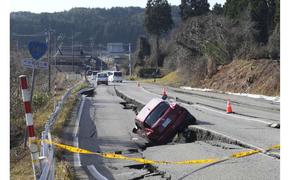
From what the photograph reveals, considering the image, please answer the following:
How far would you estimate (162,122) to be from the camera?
45.2ft

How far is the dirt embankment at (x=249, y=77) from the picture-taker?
3631cm

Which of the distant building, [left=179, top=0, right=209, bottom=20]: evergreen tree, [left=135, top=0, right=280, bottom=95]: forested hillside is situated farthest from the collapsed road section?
the distant building

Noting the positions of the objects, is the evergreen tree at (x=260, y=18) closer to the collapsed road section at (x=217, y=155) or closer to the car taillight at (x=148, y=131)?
the car taillight at (x=148, y=131)

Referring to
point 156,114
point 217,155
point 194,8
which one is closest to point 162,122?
point 156,114

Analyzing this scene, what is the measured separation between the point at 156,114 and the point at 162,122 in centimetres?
41

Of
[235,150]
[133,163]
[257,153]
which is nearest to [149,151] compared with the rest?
[133,163]

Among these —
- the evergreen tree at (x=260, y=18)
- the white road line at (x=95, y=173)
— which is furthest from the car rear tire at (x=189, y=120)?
the evergreen tree at (x=260, y=18)

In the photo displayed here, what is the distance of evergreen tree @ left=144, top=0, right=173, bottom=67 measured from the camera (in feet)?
327

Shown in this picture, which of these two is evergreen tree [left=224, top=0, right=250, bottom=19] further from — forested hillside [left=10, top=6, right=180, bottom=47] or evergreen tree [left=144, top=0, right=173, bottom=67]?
forested hillside [left=10, top=6, right=180, bottom=47]

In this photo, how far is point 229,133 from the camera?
1335cm

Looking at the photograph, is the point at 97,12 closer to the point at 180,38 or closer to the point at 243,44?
the point at 180,38

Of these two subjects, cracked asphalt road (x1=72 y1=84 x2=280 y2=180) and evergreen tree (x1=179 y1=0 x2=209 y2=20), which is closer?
cracked asphalt road (x1=72 y1=84 x2=280 y2=180)

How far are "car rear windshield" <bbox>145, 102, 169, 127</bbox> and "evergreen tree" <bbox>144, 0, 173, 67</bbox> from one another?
8664cm

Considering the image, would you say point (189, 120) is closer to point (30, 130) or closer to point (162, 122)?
point (162, 122)
